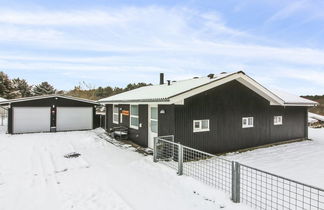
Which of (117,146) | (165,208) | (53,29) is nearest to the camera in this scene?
(165,208)

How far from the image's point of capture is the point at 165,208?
408cm

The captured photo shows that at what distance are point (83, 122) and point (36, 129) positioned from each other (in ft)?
10.5

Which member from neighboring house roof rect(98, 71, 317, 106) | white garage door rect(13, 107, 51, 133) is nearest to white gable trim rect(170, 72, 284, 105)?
neighboring house roof rect(98, 71, 317, 106)

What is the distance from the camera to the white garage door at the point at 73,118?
15.7 m

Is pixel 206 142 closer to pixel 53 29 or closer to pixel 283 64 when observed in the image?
pixel 53 29

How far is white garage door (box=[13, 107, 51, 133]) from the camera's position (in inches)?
570

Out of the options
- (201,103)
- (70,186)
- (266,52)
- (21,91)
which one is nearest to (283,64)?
(266,52)

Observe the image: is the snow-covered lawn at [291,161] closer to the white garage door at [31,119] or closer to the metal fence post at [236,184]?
the metal fence post at [236,184]

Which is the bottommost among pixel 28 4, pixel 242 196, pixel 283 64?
pixel 242 196

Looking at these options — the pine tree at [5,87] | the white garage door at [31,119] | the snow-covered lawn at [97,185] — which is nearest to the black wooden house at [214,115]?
the snow-covered lawn at [97,185]

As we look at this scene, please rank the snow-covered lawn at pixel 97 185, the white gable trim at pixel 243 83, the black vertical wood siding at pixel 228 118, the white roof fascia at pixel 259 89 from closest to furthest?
the snow-covered lawn at pixel 97 185
the white gable trim at pixel 243 83
the black vertical wood siding at pixel 228 118
the white roof fascia at pixel 259 89

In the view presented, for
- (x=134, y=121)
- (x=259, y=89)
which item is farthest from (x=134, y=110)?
(x=259, y=89)

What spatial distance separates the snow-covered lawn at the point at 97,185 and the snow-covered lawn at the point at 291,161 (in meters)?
3.19

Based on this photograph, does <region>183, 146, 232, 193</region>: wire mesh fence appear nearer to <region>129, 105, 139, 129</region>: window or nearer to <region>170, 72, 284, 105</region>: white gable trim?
<region>170, 72, 284, 105</region>: white gable trim
